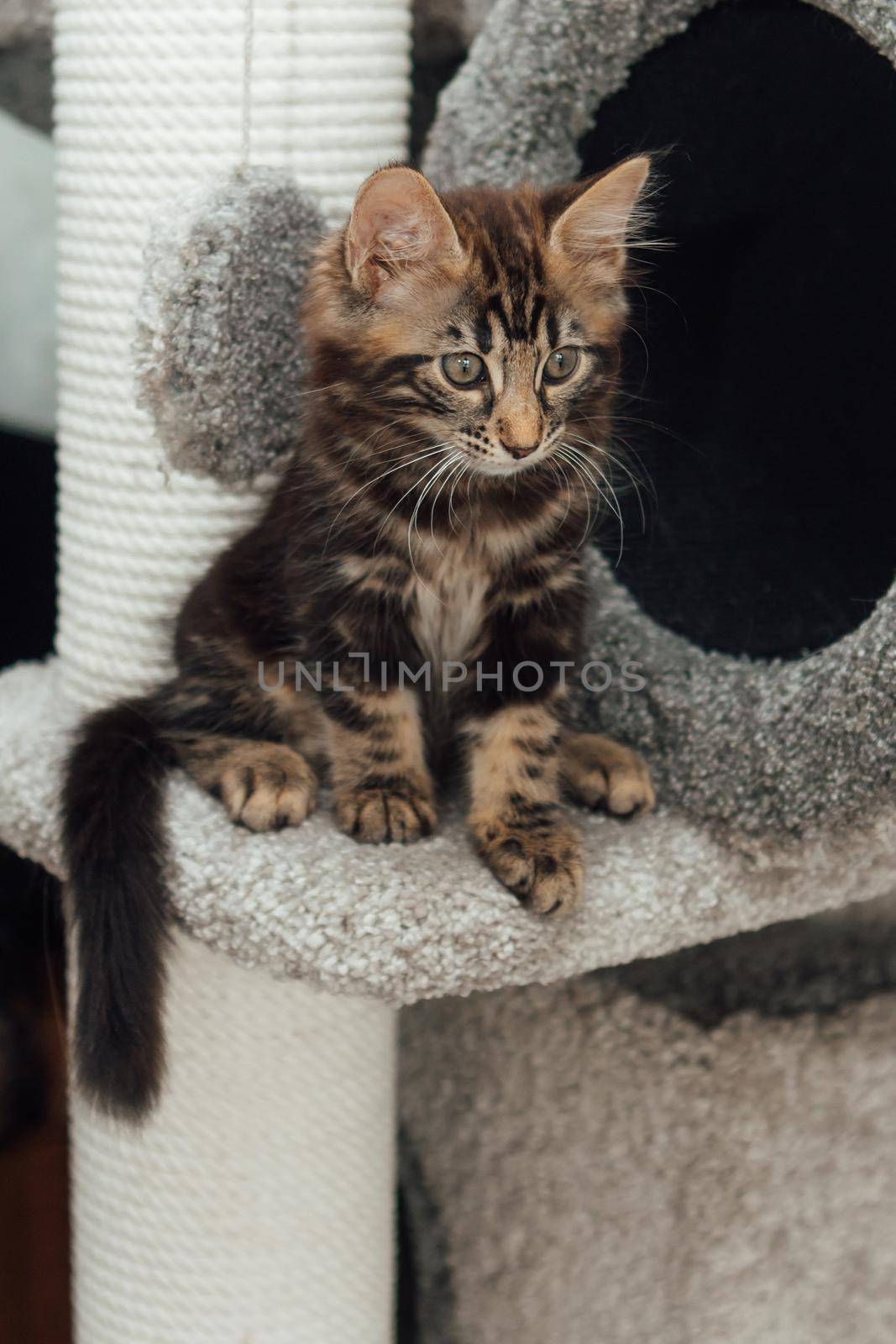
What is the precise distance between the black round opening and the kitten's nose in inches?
8.4

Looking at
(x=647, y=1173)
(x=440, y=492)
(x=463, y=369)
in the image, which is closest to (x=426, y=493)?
(x=440, y=492)

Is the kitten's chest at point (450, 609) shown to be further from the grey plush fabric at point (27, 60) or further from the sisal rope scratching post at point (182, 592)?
the grey plush fabric at point (27, 60)

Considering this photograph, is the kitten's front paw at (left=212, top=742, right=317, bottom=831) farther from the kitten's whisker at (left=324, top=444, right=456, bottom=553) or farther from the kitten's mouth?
the kitten's mouth

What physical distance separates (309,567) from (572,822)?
32cm

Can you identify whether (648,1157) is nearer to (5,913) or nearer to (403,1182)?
(403,1182)

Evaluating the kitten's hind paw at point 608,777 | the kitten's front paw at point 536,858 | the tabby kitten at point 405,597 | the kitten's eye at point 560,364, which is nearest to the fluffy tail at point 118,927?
the tabby kitten at point 405,597

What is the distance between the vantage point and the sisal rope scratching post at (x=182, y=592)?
45.6 inches

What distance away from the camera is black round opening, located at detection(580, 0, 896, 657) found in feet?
3.69

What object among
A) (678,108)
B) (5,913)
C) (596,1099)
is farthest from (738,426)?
(5,913)

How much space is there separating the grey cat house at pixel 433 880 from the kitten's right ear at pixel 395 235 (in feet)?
0.59

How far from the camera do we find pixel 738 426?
1.27 metres

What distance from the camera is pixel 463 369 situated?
99 centimetres

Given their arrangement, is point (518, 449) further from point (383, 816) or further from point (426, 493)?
point (383, 816)

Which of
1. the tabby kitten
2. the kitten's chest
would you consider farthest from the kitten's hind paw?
the kitten's chest
